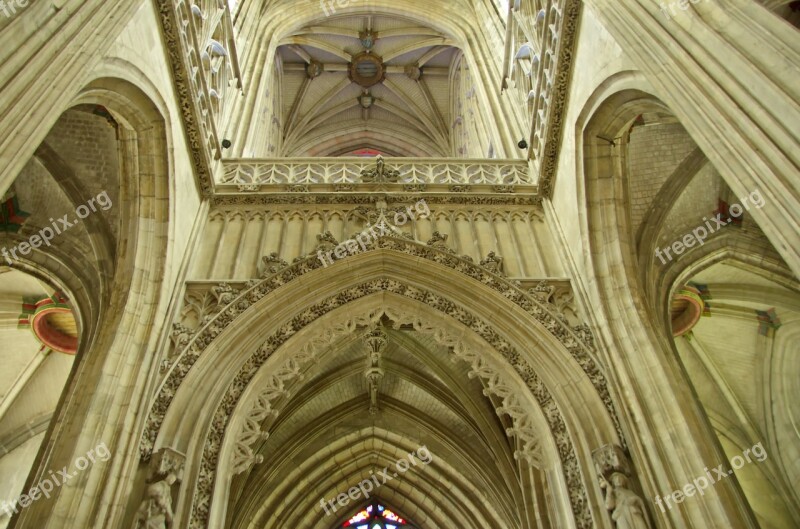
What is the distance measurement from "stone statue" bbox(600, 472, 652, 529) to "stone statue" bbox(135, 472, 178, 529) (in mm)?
3476

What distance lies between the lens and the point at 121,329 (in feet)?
19.9

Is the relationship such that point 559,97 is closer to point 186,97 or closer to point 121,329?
point 186,97

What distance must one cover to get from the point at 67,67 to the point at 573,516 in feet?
16.9

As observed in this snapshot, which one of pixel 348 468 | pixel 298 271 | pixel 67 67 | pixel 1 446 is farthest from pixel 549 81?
pixel 1 446

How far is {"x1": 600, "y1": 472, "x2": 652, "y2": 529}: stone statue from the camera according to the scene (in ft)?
16.0

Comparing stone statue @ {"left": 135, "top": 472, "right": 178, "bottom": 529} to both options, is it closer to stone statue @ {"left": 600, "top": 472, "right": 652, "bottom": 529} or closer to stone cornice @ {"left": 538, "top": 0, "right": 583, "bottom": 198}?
stone statue @ {"left": 600, "top": 472, "right": 652, "bottom": 529}

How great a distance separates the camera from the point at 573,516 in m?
5.41

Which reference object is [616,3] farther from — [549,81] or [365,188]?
[365,188]

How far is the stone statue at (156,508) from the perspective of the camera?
4812 millimetres
